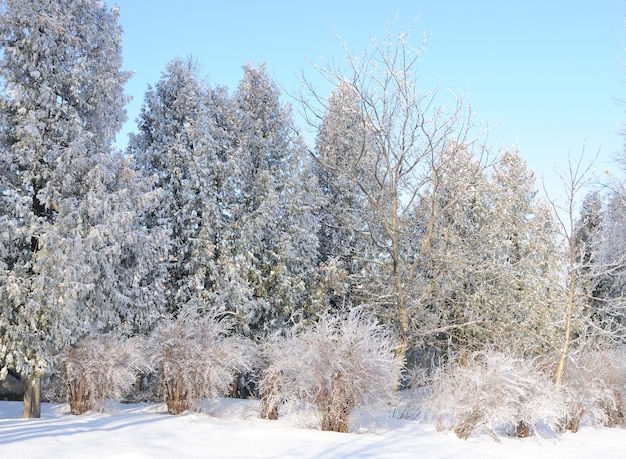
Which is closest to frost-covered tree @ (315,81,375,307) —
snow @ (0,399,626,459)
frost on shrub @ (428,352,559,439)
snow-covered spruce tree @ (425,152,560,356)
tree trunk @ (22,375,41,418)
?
snow-covered spruce tree @ (425,152,560,356)

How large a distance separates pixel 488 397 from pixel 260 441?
369cm

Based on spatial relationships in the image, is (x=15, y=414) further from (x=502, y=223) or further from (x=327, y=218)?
(x=502, y=223)

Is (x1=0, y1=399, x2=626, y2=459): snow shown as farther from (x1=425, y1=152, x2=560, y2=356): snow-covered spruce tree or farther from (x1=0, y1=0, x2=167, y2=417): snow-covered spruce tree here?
(x1=425, y1=152, x2=560, y2=356): snow-covered spruce tree

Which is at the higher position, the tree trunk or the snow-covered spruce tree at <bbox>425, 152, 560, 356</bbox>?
the snow-covered spruce tree at <bbox>425, 152, 560, 356</bbox>

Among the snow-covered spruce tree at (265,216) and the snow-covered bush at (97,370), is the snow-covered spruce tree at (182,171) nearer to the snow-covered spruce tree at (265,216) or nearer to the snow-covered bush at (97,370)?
the snow-covered spruce tree at (265,216)

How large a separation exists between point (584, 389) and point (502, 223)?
40.0ft

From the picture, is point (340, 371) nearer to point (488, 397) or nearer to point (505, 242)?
point (488, 397)

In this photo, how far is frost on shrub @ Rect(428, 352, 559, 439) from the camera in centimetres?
945

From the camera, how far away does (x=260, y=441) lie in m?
8.31

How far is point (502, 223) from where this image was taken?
931 inches

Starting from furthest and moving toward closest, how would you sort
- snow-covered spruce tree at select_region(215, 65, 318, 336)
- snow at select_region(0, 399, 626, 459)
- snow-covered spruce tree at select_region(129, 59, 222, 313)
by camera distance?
snow-covered spruce tree at select_region(215, 65, 318, 336), snow-covered spruce tree at select_region(129, 59, 222, 313), snow at select_region(0, 399, 626, 459)

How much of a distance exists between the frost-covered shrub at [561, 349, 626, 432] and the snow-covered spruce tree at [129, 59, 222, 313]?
10.7m

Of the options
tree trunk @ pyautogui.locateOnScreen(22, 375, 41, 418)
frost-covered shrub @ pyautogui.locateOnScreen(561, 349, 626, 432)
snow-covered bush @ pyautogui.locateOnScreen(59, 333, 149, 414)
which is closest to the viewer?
Result: frost-covered shrub @ pyautogui.locateOnScreen(561, 349, 626, 432)

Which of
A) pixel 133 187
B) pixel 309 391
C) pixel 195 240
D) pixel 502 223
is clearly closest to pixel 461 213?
pixel 502 223
